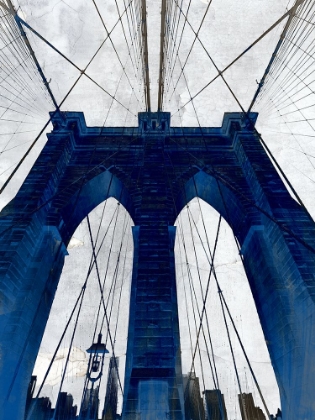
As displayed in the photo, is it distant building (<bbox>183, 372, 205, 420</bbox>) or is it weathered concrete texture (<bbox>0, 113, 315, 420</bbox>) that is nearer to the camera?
weathered concrete texture (<bbox>0, 113, 315, 420</bbox>)

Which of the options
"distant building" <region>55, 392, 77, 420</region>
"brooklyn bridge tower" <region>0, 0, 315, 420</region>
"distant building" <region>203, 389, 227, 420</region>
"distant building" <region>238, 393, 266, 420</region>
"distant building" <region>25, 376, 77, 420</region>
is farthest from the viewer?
"distant building" <region>238, 393, 266, 420</region>

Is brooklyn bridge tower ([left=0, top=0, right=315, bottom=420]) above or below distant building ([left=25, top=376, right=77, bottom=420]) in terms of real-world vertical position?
above

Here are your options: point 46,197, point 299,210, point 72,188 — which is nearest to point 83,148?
point 72,188

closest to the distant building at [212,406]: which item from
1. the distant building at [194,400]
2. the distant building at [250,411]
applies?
the distant building at [194,400]

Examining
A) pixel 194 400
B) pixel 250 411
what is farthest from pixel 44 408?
pixel 250 411

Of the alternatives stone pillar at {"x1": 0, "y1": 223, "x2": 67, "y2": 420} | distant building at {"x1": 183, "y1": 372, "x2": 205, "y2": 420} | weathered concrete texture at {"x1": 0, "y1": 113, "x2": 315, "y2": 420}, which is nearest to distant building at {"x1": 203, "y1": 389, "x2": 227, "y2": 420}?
distant building at {"x1": 183, "y1": 372, "x2": 205, "y2": 420}

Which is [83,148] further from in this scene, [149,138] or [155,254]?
[155,254]

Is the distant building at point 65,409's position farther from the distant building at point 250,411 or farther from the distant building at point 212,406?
the distant building at point 250,411

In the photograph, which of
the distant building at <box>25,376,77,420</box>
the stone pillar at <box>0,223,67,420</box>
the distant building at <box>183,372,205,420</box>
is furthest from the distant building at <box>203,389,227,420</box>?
the stone pillar at <box>0,223,67,420</box>

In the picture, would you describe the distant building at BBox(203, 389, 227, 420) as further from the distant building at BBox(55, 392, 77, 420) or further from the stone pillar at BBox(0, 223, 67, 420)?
the stone pillar at BBox(0, 223, 67, 420)

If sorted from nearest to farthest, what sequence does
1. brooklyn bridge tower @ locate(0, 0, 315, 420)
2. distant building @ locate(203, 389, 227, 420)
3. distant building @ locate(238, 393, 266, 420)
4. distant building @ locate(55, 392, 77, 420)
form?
brooklyn bridge tower @ locate(0, 0, 315, 420) < distant building @ locate(55, 392, 77, 420) < distant building @ locate(203, 389, 227, 420) < distant building @ locate(238, 393, 266, 420)

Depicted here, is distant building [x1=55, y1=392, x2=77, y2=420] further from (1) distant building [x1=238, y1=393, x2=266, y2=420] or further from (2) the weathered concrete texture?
(1) distant building [x1=238, y1=393, x2=266, y2=420]
